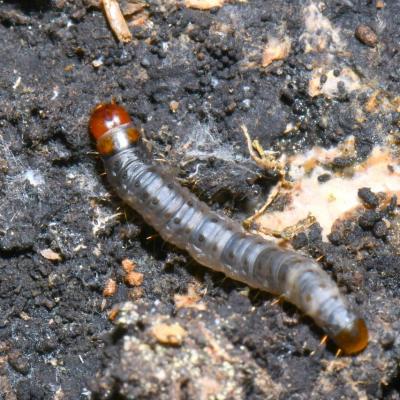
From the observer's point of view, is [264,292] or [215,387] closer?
[215,387]

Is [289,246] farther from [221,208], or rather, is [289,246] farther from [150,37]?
[150,37]

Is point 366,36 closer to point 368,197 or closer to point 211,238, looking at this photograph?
point 368,197

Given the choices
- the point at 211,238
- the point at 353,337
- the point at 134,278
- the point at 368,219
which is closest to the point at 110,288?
the point at 134,278

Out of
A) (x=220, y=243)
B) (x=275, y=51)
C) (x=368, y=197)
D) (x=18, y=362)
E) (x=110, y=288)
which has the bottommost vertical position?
(x=18, y=362)

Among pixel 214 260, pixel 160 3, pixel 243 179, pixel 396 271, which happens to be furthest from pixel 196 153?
pixel 396 271

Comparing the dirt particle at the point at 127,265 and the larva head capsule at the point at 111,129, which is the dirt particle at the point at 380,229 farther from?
the larva head capsule at the point at 111,129

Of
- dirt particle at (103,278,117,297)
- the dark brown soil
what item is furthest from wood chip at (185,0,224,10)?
dirt particle at (103,278,117,297)
